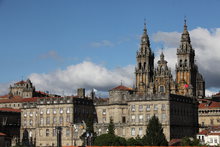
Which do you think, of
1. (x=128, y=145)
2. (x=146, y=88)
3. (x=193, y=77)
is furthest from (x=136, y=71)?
(x=128, y=145)

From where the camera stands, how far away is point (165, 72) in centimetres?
16912

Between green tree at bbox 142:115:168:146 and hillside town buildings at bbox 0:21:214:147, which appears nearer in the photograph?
green tree at bbox 142:115:168:146

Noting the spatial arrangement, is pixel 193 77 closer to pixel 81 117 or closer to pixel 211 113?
pixel 211 113

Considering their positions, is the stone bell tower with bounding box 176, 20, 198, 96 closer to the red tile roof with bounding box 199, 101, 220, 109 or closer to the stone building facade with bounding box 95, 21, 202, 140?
the stone building facade with bounding box 95, 21, 202, 140

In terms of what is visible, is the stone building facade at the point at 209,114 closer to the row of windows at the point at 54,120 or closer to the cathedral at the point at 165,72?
the cathedral at the point at 165,72

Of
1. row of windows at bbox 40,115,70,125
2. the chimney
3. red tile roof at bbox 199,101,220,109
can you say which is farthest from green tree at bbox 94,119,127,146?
red tile roof at bbox 199,101,220,109

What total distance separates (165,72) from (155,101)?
3410 cm

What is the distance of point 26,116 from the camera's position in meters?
156

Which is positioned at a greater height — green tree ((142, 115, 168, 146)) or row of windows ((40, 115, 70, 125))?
row of windows ((40, 115, 70, 125))

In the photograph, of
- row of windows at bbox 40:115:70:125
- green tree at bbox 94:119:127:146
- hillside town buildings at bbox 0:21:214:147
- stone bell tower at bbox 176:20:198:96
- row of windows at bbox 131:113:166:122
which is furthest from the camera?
stone bell tower at bbox 176:20:198:96

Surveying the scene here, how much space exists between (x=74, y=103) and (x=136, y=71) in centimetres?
3951

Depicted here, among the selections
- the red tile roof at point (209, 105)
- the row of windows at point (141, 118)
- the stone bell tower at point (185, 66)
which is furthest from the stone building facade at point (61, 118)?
the red tile roof at point (209, 105)

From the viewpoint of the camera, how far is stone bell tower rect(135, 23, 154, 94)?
176163 mm

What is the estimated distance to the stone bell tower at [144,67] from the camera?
578 feet
